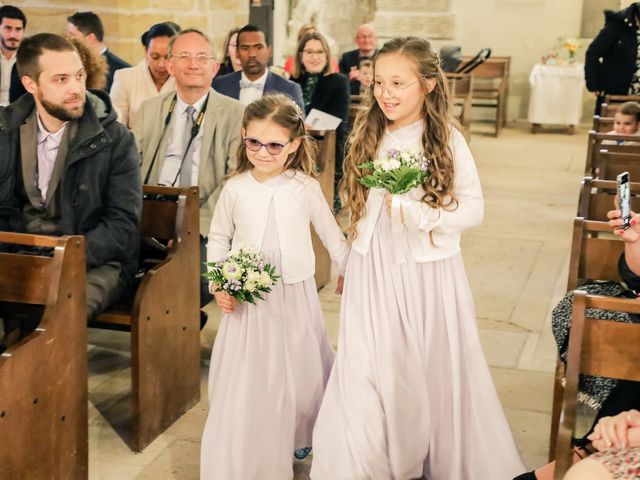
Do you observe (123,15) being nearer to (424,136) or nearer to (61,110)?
(61,110)

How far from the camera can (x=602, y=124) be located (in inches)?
299

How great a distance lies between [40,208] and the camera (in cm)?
412

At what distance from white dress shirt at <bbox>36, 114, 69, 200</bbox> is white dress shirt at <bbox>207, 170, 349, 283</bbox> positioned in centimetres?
98

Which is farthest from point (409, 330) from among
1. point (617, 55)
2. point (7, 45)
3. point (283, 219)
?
point (617, 55)

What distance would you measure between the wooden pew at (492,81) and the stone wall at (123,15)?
22.6 ft

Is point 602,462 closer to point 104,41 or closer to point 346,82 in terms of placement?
point 346,82

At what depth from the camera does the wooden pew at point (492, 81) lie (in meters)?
14.4

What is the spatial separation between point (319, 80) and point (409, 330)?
15.5ft

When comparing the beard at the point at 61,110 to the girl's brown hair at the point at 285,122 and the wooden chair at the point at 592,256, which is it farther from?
the wooden chair at the point at 592,256

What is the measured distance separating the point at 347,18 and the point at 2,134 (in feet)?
37.9

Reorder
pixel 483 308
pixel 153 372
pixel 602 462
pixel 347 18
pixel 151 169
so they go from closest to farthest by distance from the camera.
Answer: pixel 602 462 < pixel 153 372 < pixel 151 169 < pixel 483 308 < pixel 347 18

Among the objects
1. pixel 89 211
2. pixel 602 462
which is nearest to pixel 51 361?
pixel 89 211

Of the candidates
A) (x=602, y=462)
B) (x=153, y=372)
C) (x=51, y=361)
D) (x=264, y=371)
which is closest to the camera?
(x=602, y=462)

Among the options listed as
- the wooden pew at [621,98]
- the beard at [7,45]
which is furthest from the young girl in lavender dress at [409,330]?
the wooden pew at [621,98]
